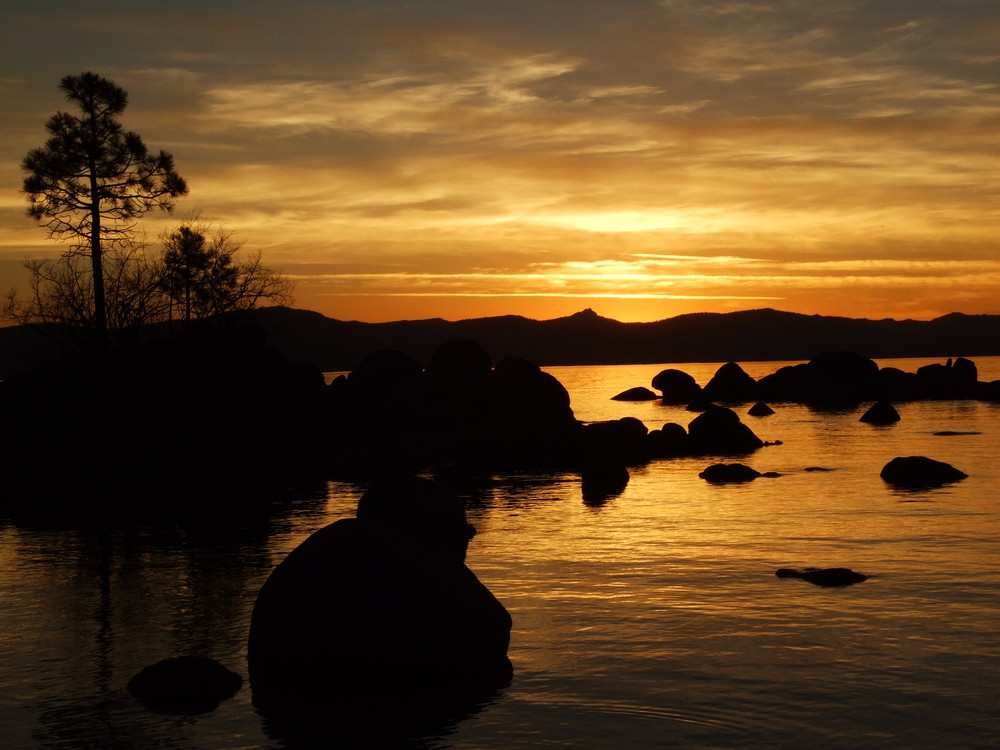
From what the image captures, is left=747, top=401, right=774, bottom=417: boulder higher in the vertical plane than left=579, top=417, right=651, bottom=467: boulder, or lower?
lower

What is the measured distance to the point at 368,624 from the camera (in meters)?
12.5

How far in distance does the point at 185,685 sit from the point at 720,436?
1661 inches

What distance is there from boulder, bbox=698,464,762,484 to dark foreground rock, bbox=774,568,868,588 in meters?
17.7

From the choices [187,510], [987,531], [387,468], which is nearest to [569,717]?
[987,531]

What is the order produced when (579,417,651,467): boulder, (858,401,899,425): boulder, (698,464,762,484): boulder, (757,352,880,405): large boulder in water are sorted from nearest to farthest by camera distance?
(698,464,762,484): boulder
(579,417,651,467): boulder
(858,401,899,425): boulder
(757,352,880,405): large boulder in water

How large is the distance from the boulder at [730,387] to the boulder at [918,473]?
7134cm

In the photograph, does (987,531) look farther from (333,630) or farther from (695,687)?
(333,630)

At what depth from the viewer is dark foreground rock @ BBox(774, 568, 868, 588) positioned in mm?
18484

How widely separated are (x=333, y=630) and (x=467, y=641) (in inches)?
65.4

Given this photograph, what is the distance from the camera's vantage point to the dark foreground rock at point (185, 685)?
12086mm

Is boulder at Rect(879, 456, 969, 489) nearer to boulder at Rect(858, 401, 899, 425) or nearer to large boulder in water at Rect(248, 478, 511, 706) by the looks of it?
large boulder in water at Rect(248, 478, 511, 706)

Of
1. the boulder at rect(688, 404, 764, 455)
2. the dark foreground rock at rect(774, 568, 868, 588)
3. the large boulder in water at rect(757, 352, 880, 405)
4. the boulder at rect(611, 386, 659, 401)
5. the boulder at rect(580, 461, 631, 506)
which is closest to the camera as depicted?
the dark foreground rock at rect(774, 568, 868, 588)

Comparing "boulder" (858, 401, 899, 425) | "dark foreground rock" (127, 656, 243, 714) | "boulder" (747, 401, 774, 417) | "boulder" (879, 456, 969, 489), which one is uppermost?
"dark foreground rock" (127, 656, 243, 714)

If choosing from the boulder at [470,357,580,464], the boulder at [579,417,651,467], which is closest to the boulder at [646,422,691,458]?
the boulder at [579,417,651,467]
